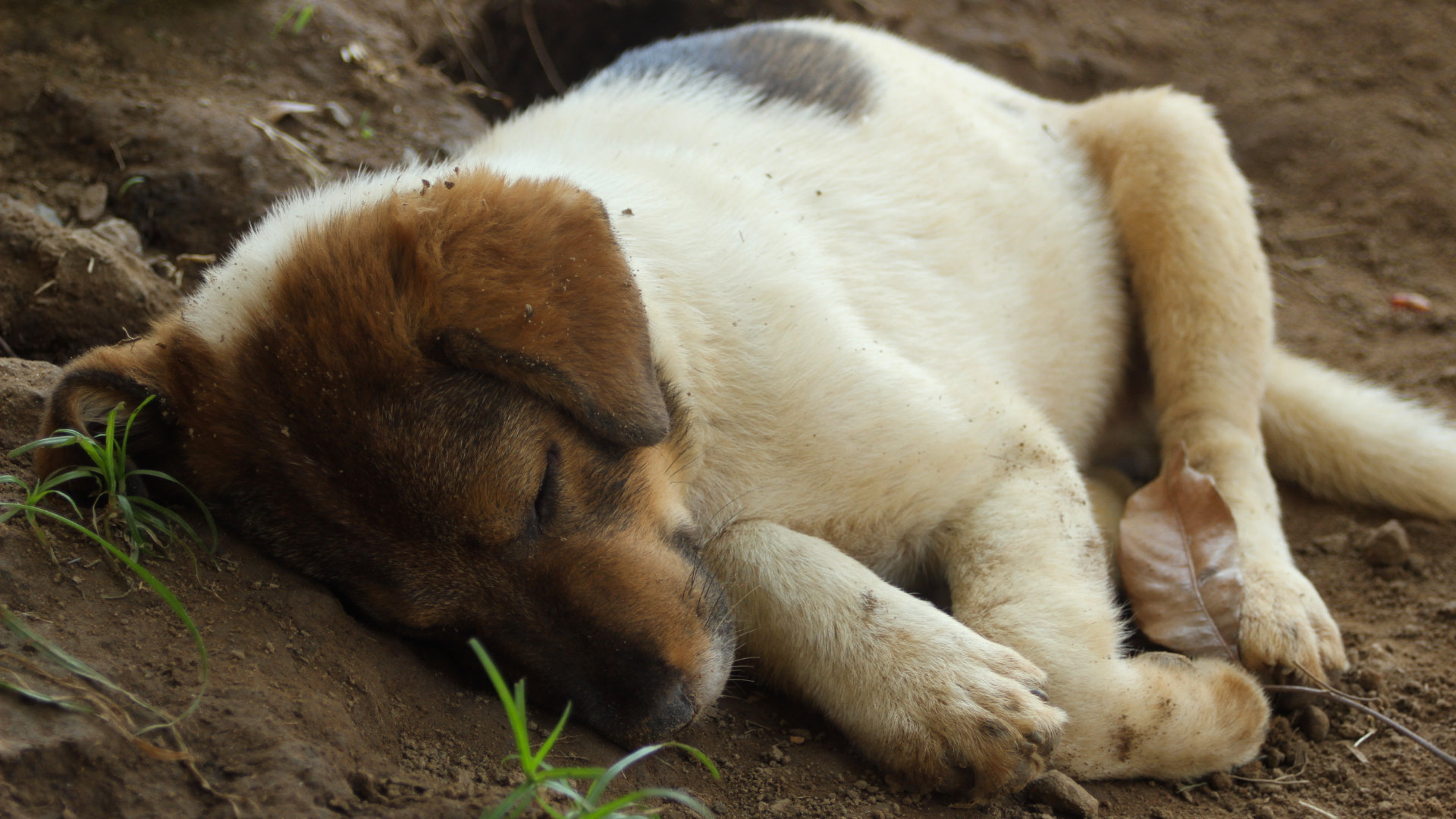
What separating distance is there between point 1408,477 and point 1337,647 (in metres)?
1.30

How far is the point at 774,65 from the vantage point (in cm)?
448

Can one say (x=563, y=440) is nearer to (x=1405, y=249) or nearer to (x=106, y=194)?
(x=106, y=194)

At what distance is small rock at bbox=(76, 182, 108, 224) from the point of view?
437cm

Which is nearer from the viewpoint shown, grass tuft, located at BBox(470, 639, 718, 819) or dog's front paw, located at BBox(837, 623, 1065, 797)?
grass tuft, located at BBox(470, 639, 718, 819)

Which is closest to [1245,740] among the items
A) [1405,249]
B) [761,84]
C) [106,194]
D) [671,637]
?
[671,637]

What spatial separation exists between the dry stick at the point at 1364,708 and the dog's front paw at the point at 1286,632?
0.19 ft

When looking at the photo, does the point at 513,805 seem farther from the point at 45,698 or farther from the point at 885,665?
the point at 885,665

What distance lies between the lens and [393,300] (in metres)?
2.66

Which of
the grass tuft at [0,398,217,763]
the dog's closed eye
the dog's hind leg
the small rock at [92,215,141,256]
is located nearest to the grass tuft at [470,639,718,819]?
the dog's closed eye

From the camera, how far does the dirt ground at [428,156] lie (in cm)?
236

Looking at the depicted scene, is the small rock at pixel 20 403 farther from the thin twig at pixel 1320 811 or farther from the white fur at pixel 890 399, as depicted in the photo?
the thin twig at pixel 1320 811

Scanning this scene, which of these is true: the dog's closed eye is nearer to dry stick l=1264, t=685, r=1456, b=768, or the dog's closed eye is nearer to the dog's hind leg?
dry stick l=1264, t=685, r=1456, b=768

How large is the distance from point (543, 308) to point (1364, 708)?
102 inches

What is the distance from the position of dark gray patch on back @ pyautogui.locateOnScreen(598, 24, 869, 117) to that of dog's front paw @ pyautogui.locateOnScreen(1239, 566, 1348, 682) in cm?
233
